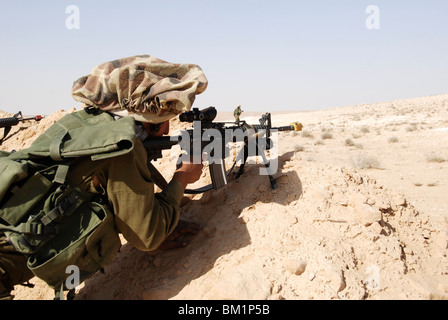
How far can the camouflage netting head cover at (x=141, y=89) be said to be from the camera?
2.36 m

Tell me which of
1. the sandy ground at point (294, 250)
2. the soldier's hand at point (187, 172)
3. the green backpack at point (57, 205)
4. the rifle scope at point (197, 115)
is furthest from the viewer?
the rifle scope at point (197, 115)

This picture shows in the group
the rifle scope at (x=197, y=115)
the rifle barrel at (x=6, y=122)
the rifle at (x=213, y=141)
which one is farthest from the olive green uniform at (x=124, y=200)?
the rifle barrel at (x=6, y=122)

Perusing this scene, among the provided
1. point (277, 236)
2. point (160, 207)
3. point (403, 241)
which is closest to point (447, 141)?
point (403, 241)

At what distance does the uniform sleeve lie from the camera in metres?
2.01

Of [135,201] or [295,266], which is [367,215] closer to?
[295,266]

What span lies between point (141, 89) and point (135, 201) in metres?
Result: 0.79

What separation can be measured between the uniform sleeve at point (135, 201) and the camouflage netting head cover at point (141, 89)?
0.42 metres

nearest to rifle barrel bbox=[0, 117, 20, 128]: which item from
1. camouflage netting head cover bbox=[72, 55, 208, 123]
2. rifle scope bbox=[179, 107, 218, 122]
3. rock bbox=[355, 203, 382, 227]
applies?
camouflage netting head cover bbox=[72, 55, 208, 123]

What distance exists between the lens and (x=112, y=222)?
2.11m

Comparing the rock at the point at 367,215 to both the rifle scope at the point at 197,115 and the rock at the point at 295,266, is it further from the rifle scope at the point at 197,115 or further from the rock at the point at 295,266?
the rifle scope at the point at 197,115

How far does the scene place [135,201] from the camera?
2.05 m

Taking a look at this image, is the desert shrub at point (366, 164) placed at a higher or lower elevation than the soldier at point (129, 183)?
lower

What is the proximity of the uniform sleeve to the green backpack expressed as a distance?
0.09m

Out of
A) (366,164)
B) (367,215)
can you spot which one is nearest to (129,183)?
(367,215)
